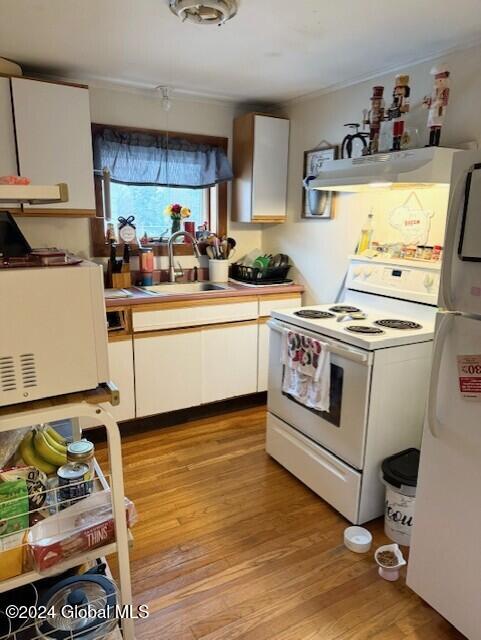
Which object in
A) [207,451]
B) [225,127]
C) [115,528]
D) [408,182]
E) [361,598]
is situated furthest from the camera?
[225,127]

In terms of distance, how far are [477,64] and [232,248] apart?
1939 mm

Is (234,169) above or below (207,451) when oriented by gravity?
above

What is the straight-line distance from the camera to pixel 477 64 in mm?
2059

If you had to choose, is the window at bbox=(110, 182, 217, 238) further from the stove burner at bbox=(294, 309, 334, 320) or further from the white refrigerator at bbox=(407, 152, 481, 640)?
the white refrigerator at bbox=(407, 152, 481, 640)

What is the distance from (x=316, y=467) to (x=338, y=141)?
2.04 m

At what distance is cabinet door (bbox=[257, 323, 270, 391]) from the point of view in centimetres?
318

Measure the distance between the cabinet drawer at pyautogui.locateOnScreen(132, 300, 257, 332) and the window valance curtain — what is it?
0.99 meters

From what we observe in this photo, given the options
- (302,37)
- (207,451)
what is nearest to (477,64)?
(302,37)

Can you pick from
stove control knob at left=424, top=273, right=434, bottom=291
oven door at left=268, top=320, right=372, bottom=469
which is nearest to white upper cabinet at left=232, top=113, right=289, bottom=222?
oven door at left=268, top=320, right=372, bottom=469

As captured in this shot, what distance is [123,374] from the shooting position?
2.70 m

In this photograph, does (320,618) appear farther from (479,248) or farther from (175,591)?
(479,248)

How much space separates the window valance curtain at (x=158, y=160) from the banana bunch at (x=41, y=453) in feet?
6.85

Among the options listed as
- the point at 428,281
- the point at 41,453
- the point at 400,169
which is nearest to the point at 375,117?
the point at 400,169

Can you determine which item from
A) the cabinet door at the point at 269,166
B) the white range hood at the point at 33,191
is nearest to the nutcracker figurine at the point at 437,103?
the cabinet door at the point at 269,166
